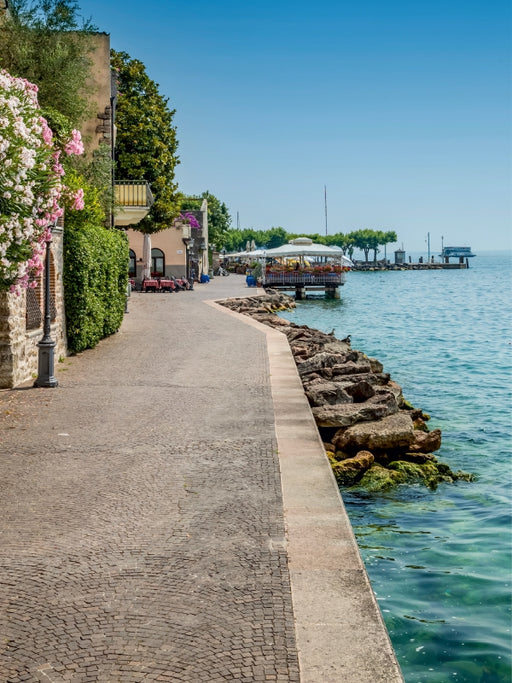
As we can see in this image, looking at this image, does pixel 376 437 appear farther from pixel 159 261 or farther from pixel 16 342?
pixel 159 261

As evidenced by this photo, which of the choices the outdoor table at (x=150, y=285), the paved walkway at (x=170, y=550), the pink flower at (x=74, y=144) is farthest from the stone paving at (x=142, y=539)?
the outdoor table at (x=150, y=285)

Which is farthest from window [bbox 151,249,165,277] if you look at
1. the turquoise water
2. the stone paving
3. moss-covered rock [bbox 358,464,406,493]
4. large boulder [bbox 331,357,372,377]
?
moss-covered rock [bbox 358,464,406,493]

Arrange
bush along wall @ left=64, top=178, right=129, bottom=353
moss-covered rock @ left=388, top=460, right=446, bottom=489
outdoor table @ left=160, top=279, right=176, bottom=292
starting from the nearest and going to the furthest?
moss-covered rock @ left=388, top=460, right=446, bottom=489
bush along wall @ left=64, top=178, right=129, bottom=353
outdoor table @ left=160, top=279, right=176, bottom=292

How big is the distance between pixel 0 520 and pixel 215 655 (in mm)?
3103

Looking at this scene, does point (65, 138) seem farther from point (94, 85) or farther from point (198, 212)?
point (198, 212)

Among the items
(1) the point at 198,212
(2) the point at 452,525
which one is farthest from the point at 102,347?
(1) the point at 198,212

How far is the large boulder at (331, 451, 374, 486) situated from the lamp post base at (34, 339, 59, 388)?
5.33 m

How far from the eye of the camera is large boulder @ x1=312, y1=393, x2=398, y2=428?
520 inches

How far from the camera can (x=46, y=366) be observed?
13.9 meters

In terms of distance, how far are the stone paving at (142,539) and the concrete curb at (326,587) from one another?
12 cm

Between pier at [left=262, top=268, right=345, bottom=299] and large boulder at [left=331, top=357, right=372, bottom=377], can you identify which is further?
pier at [left=262, top=268, right=345, bottom=299]

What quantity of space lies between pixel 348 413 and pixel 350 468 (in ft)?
6.79

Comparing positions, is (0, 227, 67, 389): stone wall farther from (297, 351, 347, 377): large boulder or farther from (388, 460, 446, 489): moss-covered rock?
(388, 460, 446, 489): moss-covered rock

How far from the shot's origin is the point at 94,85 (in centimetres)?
2886
